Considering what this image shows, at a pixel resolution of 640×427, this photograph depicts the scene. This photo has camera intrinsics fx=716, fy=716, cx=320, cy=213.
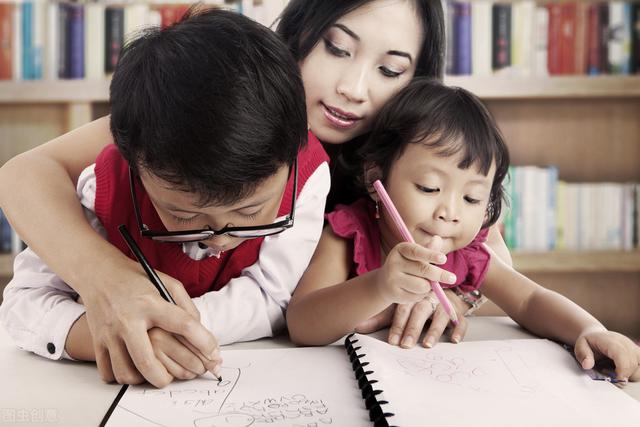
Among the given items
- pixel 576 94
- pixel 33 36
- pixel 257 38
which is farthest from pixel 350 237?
pixel 33 36

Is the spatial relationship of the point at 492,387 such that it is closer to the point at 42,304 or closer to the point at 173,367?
the point at 173,367

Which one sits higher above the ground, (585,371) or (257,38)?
(257,38)

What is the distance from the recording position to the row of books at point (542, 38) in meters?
2.10

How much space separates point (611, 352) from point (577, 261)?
1.43 m

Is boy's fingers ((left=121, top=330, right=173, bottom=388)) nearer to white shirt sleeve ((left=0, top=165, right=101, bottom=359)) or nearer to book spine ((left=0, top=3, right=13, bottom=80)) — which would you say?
white shirt sleeve ((left=0, top=165, right=101, bottom=359))

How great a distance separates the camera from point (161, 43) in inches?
28.8

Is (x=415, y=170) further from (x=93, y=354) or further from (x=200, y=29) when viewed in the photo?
(x=93, y=354)

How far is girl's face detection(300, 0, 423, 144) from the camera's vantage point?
1125 millimetres

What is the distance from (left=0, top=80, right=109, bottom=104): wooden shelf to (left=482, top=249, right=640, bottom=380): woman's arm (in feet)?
4.67

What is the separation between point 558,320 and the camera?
892 mm

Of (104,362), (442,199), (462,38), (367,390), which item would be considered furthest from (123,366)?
(462,38)

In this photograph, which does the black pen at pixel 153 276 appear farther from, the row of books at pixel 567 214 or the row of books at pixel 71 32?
the row of books at pixel 567 214

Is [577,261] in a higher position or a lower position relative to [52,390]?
lower

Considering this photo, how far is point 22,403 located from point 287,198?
401 mm
